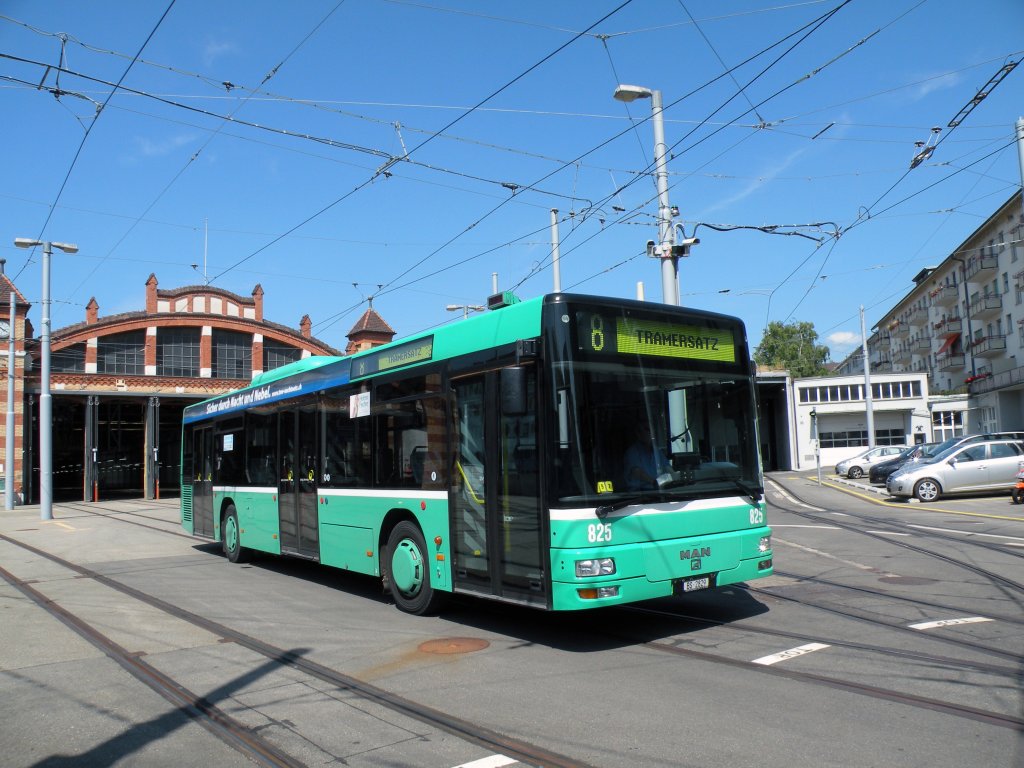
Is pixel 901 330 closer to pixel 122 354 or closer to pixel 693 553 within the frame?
pixel 122 354

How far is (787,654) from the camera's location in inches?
255

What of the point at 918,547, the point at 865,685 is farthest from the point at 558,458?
the point at 918,547

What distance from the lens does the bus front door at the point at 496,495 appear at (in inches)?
275

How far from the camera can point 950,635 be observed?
6.86 m

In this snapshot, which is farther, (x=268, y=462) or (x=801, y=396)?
(x=801, y=396)

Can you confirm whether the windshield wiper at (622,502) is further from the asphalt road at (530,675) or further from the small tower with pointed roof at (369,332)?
the small tower with pointed roof at (369,332)

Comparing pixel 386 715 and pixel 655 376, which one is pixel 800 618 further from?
pixel 386 715

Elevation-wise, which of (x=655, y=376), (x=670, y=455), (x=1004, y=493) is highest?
(x=655, y=376)

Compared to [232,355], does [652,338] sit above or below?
below

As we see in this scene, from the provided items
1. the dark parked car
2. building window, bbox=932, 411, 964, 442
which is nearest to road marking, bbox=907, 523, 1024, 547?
the dark parked car

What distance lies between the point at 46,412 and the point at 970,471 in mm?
30310

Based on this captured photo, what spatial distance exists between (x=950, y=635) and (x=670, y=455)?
2710mm

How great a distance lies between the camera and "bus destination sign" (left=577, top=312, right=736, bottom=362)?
7.11 metres

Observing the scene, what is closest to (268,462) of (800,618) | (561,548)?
(561,548)
